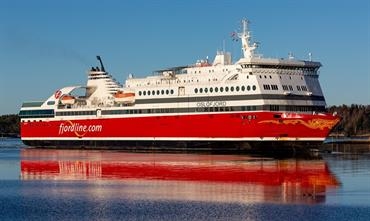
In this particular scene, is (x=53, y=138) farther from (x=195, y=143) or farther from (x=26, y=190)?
(x=26, y=190)

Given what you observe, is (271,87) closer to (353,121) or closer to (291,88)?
(291,88)

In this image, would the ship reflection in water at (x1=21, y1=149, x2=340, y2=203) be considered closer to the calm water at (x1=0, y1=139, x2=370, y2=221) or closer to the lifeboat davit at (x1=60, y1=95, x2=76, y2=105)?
the calm water at (x1=0, y1=139, x2=370, y2=221)

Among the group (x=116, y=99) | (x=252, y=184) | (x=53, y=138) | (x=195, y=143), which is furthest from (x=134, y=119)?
(x=252, y=184)

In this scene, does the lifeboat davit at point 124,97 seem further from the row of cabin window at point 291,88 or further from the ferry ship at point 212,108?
the row of cabin window at point 291,88

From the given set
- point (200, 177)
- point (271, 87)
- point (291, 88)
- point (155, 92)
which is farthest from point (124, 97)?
point (200, 177)

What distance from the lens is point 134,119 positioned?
55.8 meters

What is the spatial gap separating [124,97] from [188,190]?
3013 centimetres

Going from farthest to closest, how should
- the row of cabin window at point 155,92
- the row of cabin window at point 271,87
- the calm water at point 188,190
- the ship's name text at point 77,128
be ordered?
1. the ship's name text at point 77,128
2. the row of cabin window at point 155,92
3. the row of cabin window at point 271,87
4. the calm water at point 188,190

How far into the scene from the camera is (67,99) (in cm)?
6225

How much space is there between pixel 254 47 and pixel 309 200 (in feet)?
90.7

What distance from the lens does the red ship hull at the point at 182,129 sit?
152 ft

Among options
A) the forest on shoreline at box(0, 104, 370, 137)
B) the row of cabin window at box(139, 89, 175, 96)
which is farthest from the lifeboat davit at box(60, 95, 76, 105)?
the forest on shoreline at box(0, 104, 370, 137)

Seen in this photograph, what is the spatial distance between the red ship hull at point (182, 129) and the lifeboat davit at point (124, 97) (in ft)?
4.91

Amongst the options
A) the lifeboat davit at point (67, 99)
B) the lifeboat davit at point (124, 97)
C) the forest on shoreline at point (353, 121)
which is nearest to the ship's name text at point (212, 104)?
the lifeboat davit at point (124, 97)
